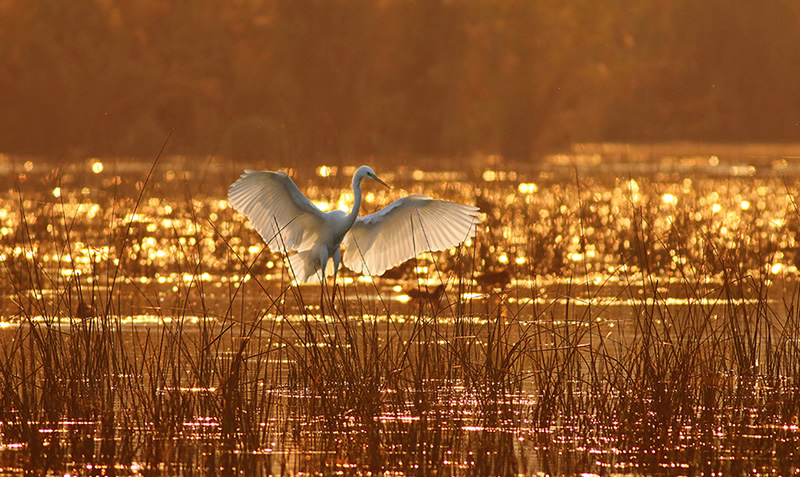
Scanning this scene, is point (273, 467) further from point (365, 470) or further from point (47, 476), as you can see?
point (47, 476)

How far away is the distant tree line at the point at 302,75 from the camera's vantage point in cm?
3422

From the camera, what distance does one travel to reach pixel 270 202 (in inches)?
288

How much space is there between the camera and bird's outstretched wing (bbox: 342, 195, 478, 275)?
7.21m

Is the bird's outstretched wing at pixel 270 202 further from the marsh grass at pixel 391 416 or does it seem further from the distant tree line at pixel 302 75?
the distant tree line at pixel 302 75

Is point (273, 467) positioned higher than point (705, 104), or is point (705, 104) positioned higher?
point (705, 104)

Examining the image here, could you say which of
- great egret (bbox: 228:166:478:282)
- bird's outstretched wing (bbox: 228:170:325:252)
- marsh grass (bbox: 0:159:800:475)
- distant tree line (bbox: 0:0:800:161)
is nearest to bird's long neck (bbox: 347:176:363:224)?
great egret (bbox: 228:166:478:282)

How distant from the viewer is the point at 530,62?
35969 millimetres

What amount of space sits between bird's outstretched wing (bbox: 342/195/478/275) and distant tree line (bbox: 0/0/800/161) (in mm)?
24177

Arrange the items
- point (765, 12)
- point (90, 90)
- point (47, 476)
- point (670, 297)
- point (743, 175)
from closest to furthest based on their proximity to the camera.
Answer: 1. point (47, 476)
2. point (670, 297)
3. point (743, 175)
4. point (90, 90)
5. point (765, 12)

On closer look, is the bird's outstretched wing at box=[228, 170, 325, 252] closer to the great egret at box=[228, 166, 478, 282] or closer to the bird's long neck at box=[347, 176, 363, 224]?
the great egret at box=[228, 166, 478, 282]

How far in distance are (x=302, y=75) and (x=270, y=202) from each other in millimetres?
→ 29675

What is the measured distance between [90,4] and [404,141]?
9417mm

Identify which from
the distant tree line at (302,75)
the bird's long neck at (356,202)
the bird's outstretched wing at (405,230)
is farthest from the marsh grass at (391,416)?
the distant tree line at (302,75)

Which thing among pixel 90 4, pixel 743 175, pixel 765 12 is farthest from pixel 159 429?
pixel 765 12
